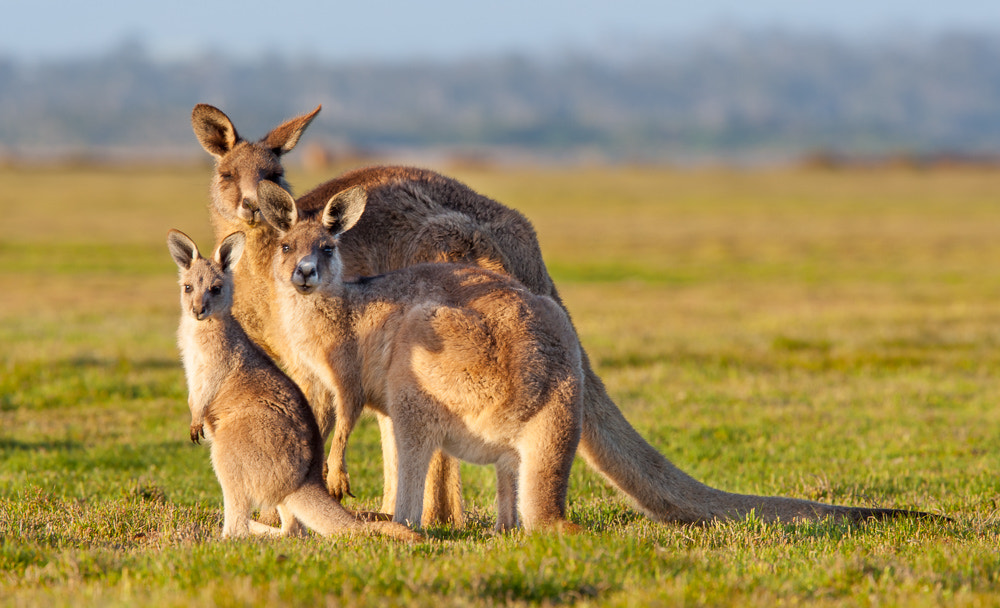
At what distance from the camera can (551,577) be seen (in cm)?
440

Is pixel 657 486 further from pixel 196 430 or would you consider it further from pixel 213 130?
pixel 213 130

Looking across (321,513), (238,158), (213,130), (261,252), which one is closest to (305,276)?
(261,252)

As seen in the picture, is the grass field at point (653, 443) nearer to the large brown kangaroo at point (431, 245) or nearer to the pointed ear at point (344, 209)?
the large brown kangaroo at point (431, 245)

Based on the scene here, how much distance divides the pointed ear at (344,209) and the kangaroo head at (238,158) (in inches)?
30.6

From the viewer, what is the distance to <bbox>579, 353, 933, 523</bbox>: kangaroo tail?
6105 millimetres

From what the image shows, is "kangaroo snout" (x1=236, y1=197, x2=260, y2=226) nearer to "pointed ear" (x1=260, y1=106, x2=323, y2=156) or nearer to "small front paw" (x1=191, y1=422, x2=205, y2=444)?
"pointed ear" (x1=260, y1=106, x2=323, y2=156)

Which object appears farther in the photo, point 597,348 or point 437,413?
point 597,348

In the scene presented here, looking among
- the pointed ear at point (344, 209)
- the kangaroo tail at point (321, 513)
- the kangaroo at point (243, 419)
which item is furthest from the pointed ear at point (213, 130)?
the kangaroo tail at point (321, 513)

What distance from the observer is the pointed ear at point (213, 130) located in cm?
691

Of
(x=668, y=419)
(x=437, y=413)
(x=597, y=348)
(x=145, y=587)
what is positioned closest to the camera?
(x=145, y=587)

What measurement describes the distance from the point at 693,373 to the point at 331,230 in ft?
21.7

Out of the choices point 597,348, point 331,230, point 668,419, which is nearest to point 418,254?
point 331,230

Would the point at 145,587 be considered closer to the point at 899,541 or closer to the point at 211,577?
the point at 211,577

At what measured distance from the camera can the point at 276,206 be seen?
20.0 ft
